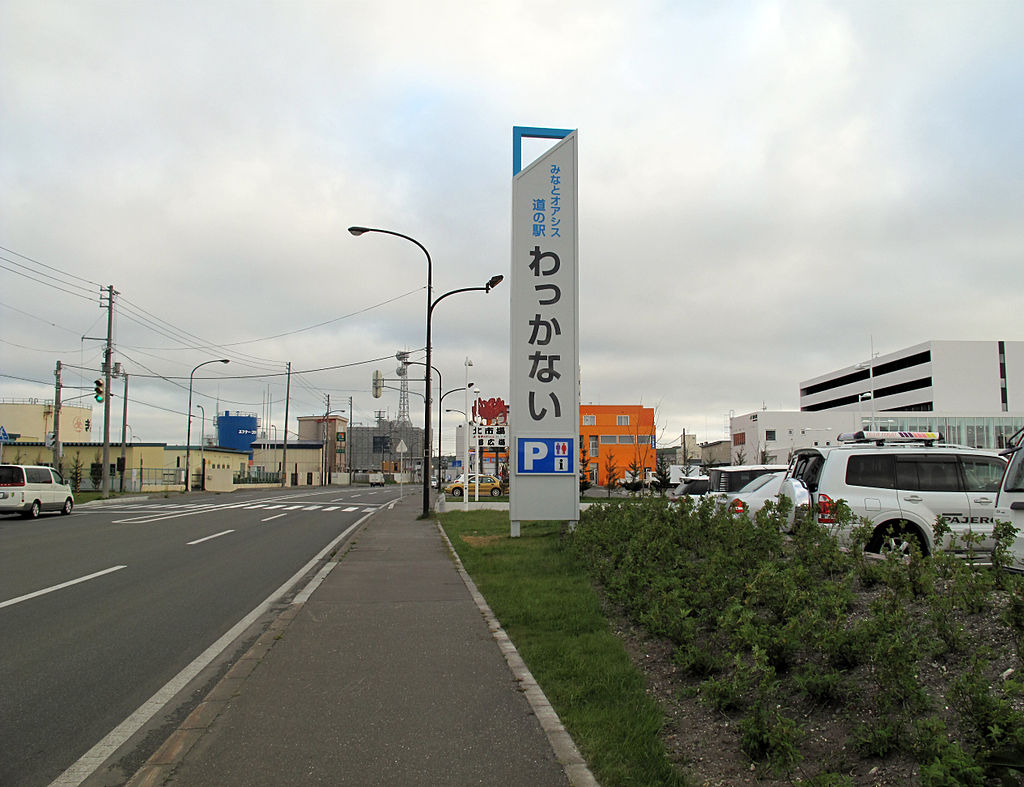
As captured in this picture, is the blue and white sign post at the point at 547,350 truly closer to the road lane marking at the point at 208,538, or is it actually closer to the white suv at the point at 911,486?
the white suv at the point at 911,486

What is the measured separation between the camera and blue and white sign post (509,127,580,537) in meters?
14.1

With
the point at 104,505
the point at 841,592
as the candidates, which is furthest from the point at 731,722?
the point at 104,505

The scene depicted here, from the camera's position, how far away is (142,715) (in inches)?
204

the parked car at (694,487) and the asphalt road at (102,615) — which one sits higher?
the parked car at (694,487)

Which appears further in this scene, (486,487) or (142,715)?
(486,487)

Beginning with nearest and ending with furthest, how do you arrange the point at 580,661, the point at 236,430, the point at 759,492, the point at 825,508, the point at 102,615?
the point at 580,661
the point at 102,615
the point at 825,508
the point at 759,492
the point at 236,430

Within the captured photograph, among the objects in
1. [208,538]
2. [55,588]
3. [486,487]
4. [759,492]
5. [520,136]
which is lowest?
[486,487]

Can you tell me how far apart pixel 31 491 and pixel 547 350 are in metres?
21.1

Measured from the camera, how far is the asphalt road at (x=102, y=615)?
4.95 meters

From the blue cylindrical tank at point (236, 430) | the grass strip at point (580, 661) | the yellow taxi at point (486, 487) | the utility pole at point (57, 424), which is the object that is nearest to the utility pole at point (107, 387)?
the utility pole at point (57, 424)

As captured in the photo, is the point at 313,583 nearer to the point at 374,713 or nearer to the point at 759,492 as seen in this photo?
the point at 374,713

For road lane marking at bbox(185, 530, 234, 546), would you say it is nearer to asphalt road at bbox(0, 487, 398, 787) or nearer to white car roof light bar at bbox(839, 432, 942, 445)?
asphalt road at bbox(0, 487, 398, 787)

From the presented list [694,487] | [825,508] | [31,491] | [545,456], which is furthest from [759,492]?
[31,491]

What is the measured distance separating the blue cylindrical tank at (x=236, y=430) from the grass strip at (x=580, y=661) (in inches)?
4305
